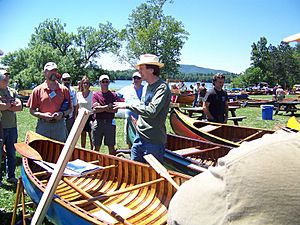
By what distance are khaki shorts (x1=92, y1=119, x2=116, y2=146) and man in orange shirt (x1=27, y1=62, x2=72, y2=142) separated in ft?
2.99

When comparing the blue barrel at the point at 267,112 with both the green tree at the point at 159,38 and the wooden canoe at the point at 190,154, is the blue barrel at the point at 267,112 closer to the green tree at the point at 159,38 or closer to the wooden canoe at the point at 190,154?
the wooden canoe at the point at 190,154

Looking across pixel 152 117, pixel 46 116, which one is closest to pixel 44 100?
pixel 46 116

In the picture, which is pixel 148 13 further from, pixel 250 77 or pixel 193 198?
pixel 193 198

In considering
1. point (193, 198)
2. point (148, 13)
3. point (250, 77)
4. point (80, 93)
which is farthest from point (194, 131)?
point (250, 77)

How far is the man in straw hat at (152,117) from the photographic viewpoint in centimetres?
368

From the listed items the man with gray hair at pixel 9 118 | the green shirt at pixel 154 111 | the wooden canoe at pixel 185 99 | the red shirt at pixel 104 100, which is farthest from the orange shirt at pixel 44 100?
the wooden canoe at pixel 185 99

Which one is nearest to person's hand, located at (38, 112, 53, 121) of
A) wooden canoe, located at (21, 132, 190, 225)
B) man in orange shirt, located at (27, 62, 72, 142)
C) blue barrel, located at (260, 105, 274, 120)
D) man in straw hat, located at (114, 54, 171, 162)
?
man in orange shirt, located at (27, 62, 72, 142)

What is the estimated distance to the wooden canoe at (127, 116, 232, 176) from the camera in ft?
14.3

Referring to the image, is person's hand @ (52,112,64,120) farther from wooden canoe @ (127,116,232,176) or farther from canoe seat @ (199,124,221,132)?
canoe seat @ (199,124,221,132)

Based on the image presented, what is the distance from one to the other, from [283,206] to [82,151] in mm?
3875

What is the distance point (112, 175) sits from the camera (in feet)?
13.5

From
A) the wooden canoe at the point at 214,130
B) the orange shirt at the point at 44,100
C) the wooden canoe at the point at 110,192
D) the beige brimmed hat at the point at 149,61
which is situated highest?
the beige brimmed hat at the point at 149,61

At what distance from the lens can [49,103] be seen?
480cm

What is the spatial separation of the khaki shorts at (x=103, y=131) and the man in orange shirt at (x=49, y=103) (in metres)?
0.91
